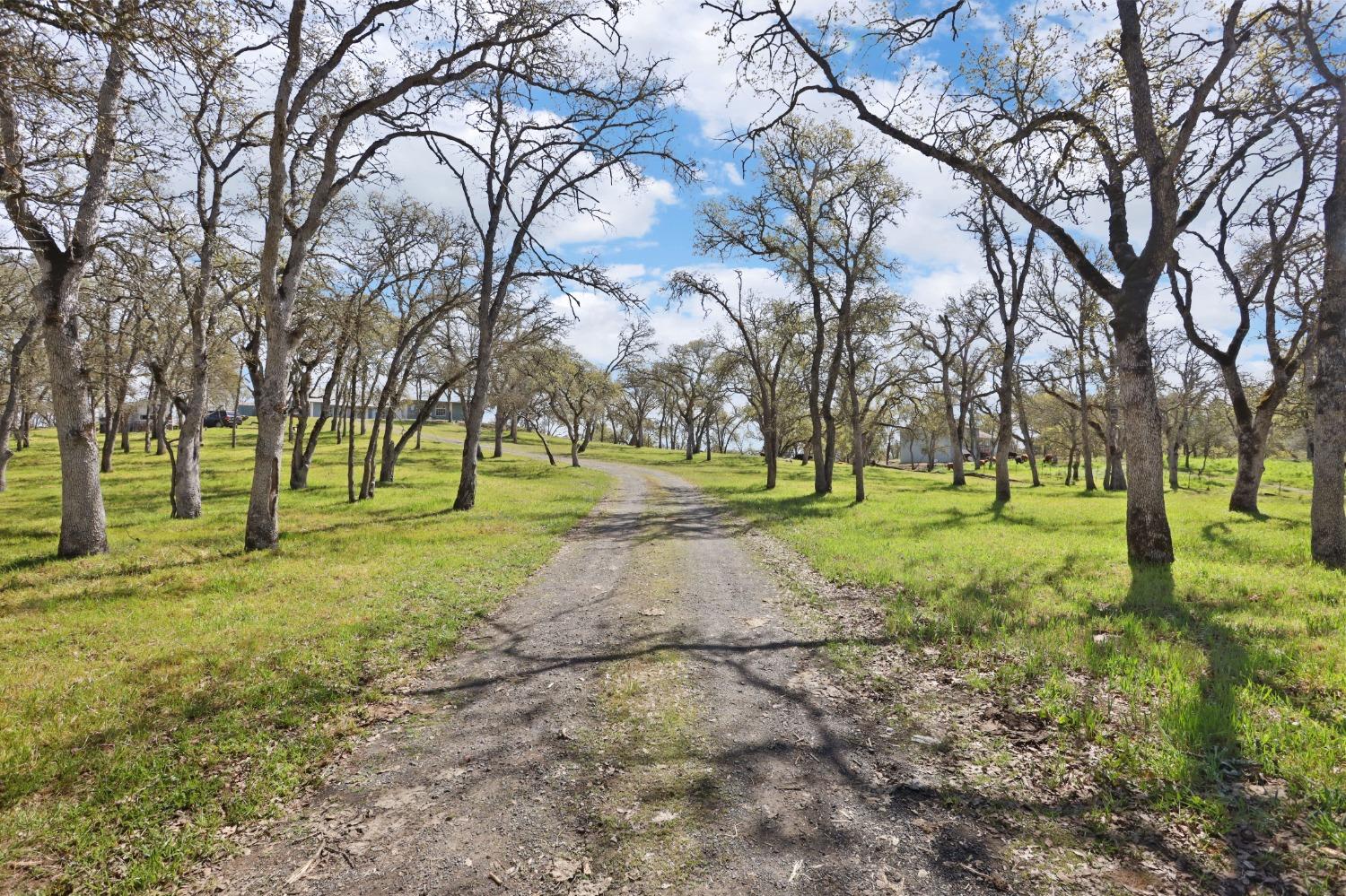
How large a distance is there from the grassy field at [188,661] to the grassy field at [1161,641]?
573 cm

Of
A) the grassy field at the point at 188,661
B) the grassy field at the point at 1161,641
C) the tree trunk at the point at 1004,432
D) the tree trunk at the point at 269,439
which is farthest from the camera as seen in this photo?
the tree trunk at the point at 1004,432

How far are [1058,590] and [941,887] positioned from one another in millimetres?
6745

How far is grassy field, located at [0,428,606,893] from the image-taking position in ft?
11.3

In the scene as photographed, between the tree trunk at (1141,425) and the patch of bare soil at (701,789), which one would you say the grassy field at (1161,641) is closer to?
the patch of bare soil at (701,789)

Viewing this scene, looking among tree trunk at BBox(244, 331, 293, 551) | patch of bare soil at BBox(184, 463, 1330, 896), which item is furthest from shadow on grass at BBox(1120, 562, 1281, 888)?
tree trunk at BBox(244, 331, 293, 551)

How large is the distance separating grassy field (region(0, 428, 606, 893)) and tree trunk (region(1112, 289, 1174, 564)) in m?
10.1

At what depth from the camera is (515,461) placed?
42.6 metres

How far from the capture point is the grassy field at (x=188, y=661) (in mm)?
3441

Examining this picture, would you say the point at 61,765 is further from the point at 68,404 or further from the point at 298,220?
the point at 298,220

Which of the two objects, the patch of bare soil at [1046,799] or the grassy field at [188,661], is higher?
the patch of bare soil at [1046,799]

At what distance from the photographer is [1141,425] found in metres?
8.68

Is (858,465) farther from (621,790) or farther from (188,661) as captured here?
(188,661)

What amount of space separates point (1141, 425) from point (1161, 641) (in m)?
4.31

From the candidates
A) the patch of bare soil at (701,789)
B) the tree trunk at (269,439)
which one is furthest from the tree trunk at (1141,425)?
the tree trunk at (269,439)
